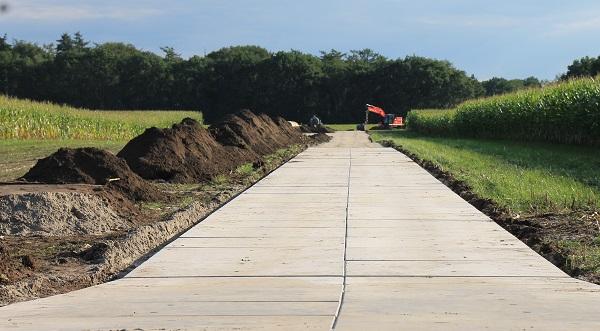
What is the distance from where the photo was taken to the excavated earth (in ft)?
28.0

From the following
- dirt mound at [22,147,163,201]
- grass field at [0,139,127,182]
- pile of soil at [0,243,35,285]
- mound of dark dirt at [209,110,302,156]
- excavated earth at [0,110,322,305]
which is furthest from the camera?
mound of dark dirt at [209,110,302,156]

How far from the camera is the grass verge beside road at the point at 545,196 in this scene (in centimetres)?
950

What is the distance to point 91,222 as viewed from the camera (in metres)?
11.1

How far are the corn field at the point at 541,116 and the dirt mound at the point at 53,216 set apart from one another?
64.1 ft

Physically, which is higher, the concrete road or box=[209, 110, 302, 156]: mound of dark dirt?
box=[209, 110, 302, 156]: mound of dark dirt

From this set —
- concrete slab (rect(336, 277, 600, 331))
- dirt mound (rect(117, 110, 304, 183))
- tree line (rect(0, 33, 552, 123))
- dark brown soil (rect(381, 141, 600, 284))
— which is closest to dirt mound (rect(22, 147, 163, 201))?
dirt mound (rect(117, 110, 304, 183))

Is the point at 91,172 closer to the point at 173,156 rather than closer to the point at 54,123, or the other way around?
the point at 173,156

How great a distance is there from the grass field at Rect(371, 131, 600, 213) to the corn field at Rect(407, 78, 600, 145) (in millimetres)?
847

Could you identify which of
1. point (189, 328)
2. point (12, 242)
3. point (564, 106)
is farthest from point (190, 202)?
point (564, 106)

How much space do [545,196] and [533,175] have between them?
4677 mm

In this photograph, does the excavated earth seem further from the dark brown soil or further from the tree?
the tree

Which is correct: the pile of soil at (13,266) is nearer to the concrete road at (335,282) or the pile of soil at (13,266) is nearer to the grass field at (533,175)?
the concrete road at (335,282)

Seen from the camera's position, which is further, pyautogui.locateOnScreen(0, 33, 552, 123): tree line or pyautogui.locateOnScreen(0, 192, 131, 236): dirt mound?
pyautogui.locateOnScreen(0, 33, 552, 123): tree line

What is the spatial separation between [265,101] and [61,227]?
95.7 metres
